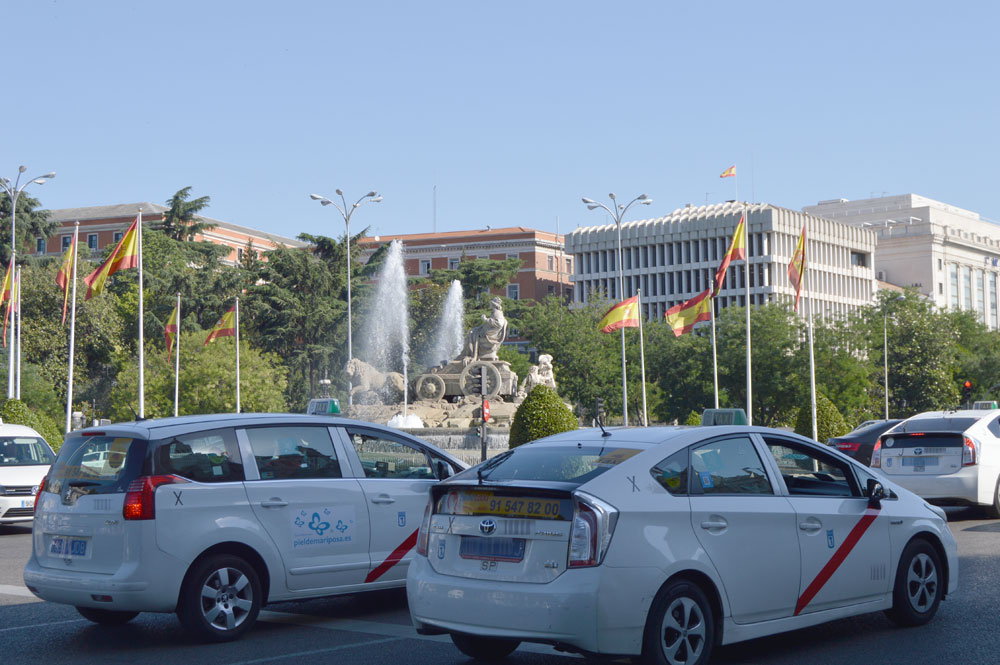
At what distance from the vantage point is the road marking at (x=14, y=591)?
36.5 feet

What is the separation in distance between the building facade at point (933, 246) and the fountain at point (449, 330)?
215ft

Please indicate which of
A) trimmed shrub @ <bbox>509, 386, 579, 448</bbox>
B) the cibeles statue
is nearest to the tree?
the cibeles statue

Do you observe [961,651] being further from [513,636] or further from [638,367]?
[638,367]

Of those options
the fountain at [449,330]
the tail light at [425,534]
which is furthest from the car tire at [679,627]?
the fountain at [449,330]

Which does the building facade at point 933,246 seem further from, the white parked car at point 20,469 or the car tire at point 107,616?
the car tire at point 107,616

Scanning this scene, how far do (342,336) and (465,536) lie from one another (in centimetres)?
7194

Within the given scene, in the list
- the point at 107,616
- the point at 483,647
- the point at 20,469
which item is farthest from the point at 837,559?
→ the point at 20,469

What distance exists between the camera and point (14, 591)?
1143cm

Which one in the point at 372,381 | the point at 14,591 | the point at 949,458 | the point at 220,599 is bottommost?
the point at 14,591

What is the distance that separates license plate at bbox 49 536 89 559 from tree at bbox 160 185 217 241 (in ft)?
264

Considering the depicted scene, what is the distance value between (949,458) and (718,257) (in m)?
99.2

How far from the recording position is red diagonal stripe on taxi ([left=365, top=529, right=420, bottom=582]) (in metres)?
9.57

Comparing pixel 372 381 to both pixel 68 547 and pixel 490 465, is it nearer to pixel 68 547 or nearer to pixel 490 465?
pixel 68 547

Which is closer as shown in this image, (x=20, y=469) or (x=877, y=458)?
(x=877, y=458)
